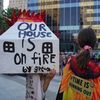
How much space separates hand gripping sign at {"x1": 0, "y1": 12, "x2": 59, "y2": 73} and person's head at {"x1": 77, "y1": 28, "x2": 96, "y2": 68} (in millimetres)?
909

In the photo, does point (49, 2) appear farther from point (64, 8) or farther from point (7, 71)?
point (7, 71)

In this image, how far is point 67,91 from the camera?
4.44 metres

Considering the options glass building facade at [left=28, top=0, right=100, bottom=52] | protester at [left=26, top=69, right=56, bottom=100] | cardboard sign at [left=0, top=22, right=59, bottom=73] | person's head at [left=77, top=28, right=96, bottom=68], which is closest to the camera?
person's head at [left=77, top=28, right=96, bottom=68]

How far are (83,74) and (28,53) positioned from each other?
1.13 meters

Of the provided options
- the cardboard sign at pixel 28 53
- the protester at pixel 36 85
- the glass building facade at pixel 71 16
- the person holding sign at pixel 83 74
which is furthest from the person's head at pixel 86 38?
the glass building facade at pixel 71 16

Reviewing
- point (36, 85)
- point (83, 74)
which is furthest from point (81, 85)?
point (36, 85)

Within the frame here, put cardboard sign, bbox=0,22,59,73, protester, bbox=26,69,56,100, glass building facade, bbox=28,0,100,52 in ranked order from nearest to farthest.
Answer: cardboard sign, bbox=0,22,59,73
protester, bbox=26,69,56,100
glass building facade, bbox=28,0,100,52

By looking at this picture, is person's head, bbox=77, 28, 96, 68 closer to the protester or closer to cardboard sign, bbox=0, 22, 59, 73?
cardboard sign, bbox=0, 22, 59, 73

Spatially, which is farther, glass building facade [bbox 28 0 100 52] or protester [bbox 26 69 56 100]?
glass building facade [bbox 28 0 100 52]

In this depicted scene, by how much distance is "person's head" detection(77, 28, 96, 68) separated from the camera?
4.30m

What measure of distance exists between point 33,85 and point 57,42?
66cm

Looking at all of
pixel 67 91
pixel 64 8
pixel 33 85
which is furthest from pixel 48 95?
pixel 64 8

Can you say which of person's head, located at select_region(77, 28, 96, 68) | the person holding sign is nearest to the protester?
the person holding sign

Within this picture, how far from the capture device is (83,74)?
14.3ft
